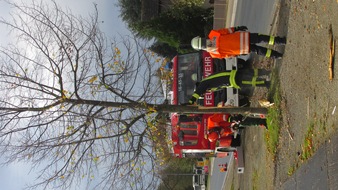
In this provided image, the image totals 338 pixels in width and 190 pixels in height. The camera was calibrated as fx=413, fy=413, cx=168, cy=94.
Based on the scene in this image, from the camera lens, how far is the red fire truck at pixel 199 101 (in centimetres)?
1656

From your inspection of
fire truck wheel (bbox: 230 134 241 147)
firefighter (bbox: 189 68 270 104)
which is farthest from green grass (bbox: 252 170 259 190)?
firefighter (bbox: 189 68 270 104)

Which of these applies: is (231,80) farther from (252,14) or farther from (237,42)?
(252,14)

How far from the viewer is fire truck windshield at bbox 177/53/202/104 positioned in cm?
1728

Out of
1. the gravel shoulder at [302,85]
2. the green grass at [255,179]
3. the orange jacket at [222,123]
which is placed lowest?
the green grass at [255,179]

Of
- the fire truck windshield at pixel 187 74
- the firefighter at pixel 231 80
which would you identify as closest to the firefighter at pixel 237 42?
the firefighter at pixel 231 80

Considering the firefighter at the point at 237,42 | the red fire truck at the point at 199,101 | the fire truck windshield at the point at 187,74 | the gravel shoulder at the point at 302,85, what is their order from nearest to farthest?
the gravel shoulder at the point at 302,85
the firefighter at the point at 237,42
the red fire truck at the point at 199,101
the fire truck windshield at the point at 187,74

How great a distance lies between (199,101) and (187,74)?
1.54m

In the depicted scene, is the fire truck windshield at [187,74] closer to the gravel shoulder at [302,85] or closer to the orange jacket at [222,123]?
the orange jacket at [222,123]

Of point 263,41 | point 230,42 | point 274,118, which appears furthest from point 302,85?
point 274,118

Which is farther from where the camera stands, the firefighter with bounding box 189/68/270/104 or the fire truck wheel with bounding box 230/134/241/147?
the fire truck wheel with bounding box 230/134/241/147

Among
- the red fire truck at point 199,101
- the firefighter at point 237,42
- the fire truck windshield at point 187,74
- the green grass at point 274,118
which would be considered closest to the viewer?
the firefighter at point 237,42

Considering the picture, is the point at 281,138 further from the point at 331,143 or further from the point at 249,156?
the point at 249,156

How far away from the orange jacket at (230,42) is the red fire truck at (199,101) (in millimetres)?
6180

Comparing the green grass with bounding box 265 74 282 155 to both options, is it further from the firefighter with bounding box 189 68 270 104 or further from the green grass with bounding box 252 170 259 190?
the green grass with bounding box 252 170 259 190
